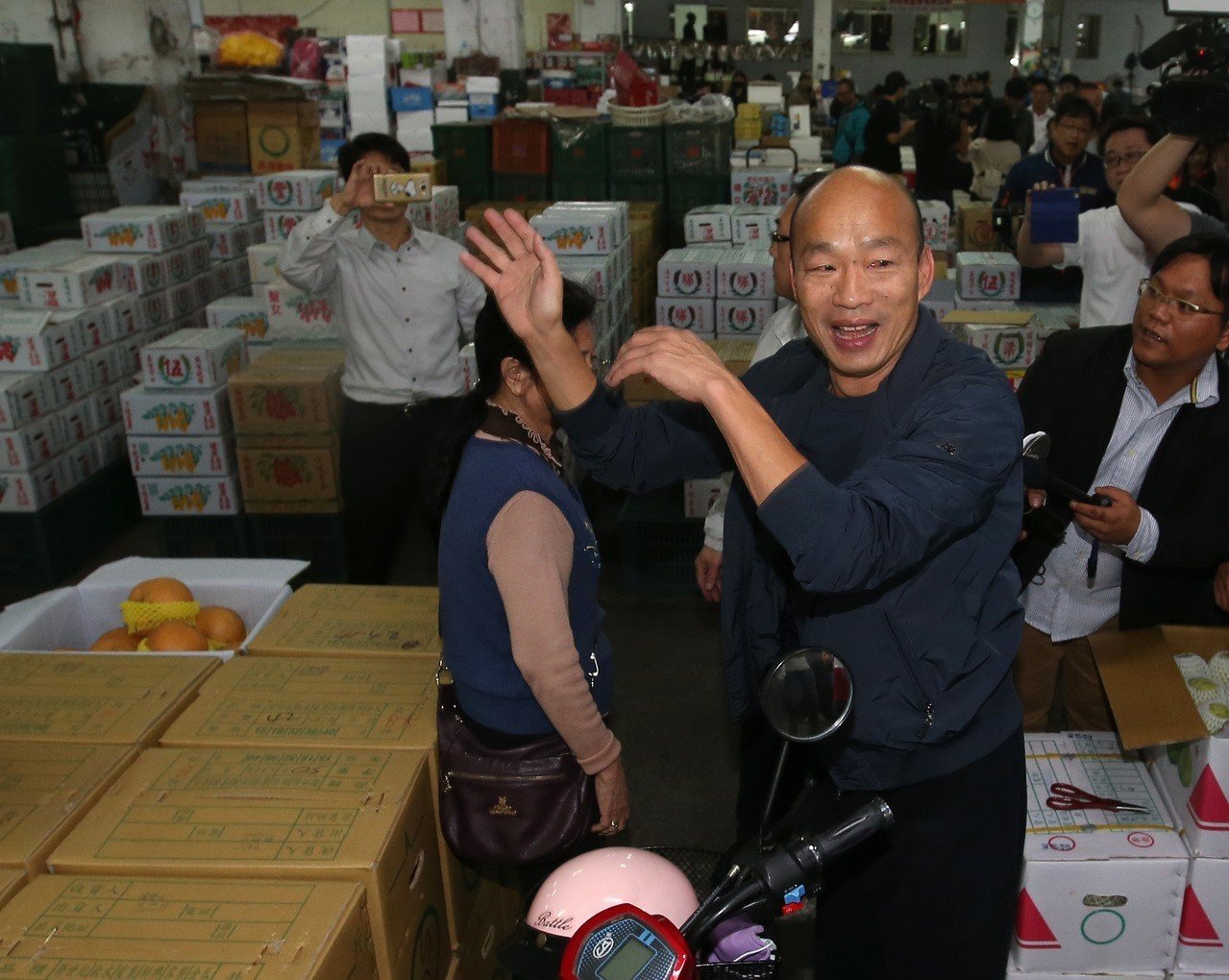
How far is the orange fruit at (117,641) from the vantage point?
2652 mm

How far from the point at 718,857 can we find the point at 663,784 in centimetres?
212

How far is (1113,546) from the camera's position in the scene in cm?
271

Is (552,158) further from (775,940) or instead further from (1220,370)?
(775,940)

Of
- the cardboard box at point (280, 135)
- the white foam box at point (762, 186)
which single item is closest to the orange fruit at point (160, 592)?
the white foam box at point (762, 186)

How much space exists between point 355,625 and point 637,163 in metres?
6.58

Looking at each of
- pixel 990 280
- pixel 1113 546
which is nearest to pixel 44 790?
pixel 1113 546

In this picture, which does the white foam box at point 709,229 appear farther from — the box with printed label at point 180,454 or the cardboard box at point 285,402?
the box with printed label at point 180,454

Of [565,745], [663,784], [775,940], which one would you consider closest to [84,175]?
[663,784]

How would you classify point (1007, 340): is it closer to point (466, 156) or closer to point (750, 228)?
point (750, 228)

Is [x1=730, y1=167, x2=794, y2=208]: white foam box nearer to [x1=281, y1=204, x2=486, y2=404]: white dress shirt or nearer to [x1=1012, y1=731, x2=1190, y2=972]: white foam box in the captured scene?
[x1=281, y1=204, x2=486, y2=404]: white dress shirt

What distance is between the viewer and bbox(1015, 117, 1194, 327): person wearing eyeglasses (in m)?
4.02

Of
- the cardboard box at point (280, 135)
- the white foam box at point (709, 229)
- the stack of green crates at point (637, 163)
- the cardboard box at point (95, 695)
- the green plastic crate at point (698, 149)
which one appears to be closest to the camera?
the cardboard box at point (95, 695)

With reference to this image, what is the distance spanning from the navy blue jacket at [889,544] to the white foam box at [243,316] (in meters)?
4.47

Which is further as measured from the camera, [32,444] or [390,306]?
[32,444]
